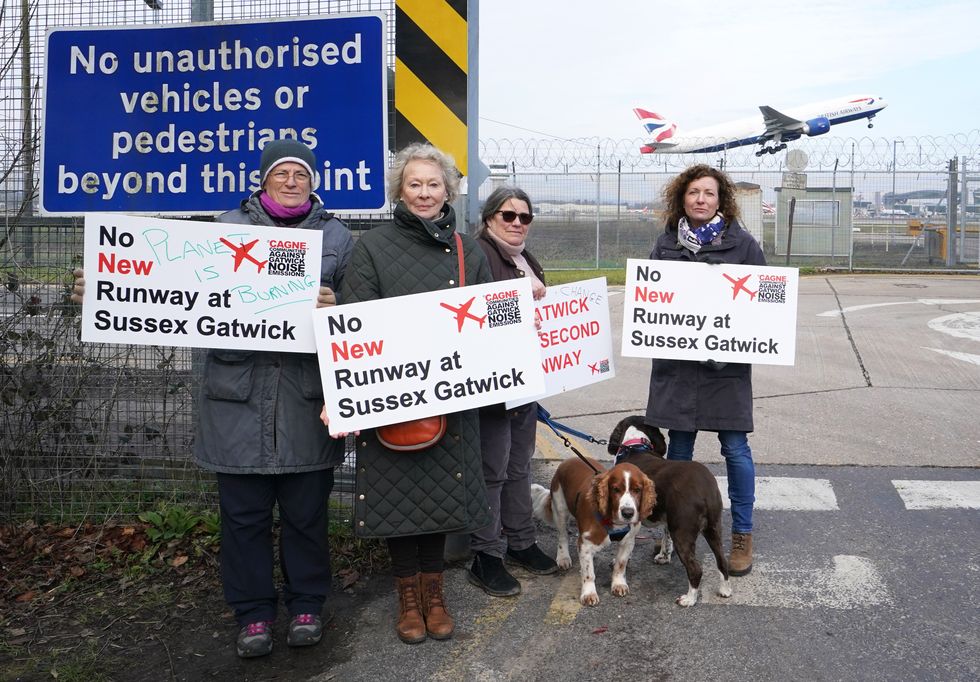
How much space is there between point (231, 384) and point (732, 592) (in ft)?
8.27

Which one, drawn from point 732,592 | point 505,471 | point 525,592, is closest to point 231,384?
point 505,471

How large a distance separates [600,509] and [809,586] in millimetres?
1148

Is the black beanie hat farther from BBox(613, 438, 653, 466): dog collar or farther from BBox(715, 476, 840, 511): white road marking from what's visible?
BBox(715, 476, 840, 511): white road marking

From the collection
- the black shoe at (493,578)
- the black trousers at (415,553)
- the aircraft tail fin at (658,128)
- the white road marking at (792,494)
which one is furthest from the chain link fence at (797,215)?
the aircraft tail fin at (658,128)

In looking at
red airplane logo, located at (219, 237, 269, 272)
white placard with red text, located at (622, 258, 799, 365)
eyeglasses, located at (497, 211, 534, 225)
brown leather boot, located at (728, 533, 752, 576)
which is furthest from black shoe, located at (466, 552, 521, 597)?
red airplane logo, located at (219, 237, 269, 272)

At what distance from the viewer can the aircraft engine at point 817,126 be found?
49.5 m

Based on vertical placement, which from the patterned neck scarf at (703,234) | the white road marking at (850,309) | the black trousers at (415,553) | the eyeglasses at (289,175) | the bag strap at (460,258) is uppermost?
the eyeglasses at (289,175)

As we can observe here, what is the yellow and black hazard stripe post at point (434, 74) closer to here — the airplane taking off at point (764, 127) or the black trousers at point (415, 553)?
the black trousers at point (415, 553)

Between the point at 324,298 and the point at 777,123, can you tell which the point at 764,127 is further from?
the point at 324,298

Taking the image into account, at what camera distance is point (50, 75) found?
4.79 meters

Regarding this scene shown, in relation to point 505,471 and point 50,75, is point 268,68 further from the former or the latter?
point 505,471

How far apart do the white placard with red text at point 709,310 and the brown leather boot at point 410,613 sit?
63.6 inches

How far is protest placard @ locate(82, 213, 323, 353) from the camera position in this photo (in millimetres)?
3797

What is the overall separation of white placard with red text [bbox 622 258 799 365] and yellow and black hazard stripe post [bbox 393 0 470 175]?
1.18m
